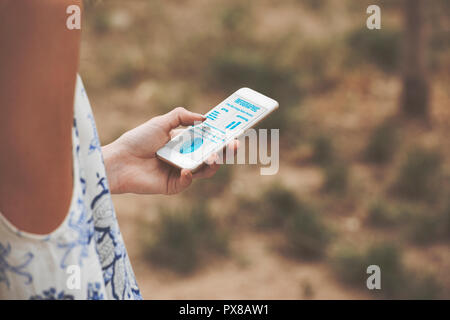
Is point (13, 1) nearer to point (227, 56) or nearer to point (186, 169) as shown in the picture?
point (186, 169)

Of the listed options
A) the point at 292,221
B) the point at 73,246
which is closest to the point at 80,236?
the point at 73,246

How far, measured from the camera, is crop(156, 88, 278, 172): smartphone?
1.44m

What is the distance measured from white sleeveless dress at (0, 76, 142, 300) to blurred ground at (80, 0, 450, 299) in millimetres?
1228

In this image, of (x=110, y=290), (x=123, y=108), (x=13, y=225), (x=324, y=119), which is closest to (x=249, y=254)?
(x=324, y=119)

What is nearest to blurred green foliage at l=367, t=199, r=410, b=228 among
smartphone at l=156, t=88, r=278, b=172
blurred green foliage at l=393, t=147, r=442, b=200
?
blurred green foliage at l=393, t=147, r=442, b=200

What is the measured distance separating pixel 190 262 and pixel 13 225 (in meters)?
1.77

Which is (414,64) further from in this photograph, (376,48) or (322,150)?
(322,150)

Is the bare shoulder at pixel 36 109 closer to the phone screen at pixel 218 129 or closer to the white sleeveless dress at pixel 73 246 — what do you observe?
the white sleeveless dress at pixel 73 246

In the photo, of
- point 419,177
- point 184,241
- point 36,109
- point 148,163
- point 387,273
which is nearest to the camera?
point 36,109

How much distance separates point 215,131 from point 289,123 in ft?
5.96

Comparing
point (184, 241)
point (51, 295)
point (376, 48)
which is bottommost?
point (184, 241)

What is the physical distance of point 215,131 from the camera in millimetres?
1505

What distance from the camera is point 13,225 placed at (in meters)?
0.77

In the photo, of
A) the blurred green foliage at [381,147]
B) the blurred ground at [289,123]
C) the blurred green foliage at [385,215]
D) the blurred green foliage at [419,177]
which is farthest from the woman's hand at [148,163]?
the blurred green foliage at [381,147]
